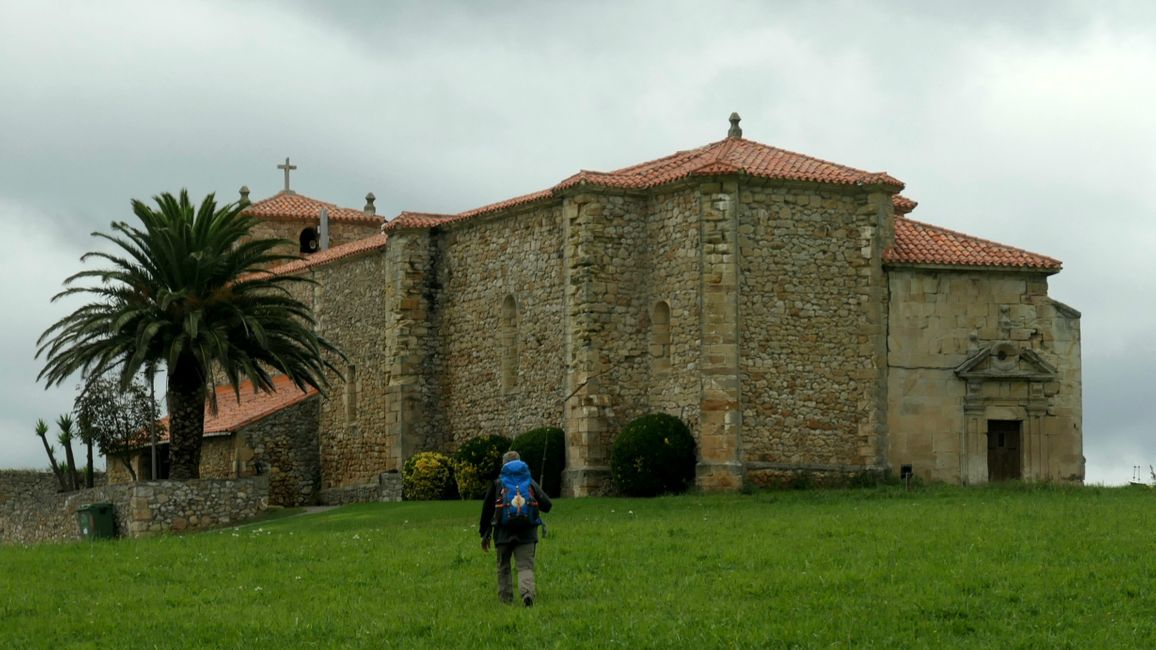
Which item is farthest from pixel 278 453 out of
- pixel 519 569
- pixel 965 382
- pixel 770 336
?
pixel 519 569

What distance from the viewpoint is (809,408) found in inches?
1574

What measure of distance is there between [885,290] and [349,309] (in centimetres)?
1719

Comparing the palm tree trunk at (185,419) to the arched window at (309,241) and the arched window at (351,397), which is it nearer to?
the arched window at (351,397)

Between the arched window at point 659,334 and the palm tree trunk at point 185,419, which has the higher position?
the arched window at point 659,334

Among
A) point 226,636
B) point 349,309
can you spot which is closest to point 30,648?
point 226,636

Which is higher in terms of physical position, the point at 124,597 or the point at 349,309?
the point at 349,309

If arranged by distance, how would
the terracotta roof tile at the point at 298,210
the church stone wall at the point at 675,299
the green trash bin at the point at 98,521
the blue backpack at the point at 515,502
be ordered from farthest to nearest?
1. the terracotta roof tile at the point at 298,210
2. the green trash bin at the point at 98,521
3. the church stone wall at the point at 675,299
4. the blue backpack at the point at 515,502

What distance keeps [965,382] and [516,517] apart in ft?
71.1

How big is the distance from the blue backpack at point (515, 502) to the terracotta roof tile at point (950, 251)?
2054 centimetres

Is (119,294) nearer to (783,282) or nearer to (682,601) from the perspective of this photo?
(783,282)

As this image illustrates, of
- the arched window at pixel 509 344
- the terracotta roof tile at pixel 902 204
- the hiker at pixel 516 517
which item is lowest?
the hiker at pixel 516 517

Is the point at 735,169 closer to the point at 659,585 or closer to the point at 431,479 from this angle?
the point at 431,479

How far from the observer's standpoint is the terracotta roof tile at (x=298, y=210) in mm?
63250

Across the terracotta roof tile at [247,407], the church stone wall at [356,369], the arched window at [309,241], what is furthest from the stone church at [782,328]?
the arched window at [309,241]
